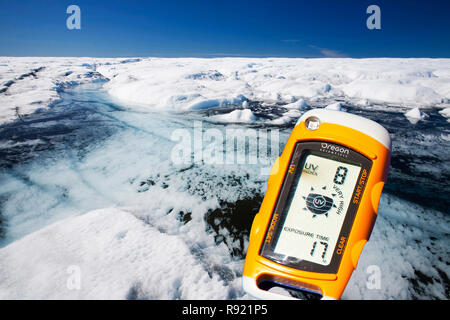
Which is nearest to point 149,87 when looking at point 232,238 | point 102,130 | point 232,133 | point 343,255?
point 102,130

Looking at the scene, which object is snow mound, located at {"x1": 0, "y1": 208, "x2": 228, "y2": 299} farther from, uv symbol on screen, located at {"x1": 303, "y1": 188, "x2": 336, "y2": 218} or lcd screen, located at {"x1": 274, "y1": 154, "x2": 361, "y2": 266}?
uv symbol on screen, located at {"x1": 303, "y1": 188, "x2": 336, "y2": 218}

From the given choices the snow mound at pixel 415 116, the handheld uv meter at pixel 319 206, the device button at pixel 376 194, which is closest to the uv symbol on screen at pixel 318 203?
the handheld uv meter at pixel 319 206

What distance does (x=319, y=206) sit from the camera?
5.36 feet

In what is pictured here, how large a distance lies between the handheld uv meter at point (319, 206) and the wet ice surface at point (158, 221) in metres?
0.41

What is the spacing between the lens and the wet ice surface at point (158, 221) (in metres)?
1.60

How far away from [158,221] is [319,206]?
5.66ft

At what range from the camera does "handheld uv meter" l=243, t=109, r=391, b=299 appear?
1469 millimetres

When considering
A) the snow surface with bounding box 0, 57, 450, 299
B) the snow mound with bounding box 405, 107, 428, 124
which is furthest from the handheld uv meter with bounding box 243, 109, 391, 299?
the snow mound with bounding box 405, 107, 428, 124

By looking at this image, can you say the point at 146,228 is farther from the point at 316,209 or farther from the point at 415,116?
the point at 415,116

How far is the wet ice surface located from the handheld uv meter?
1.36 feet
